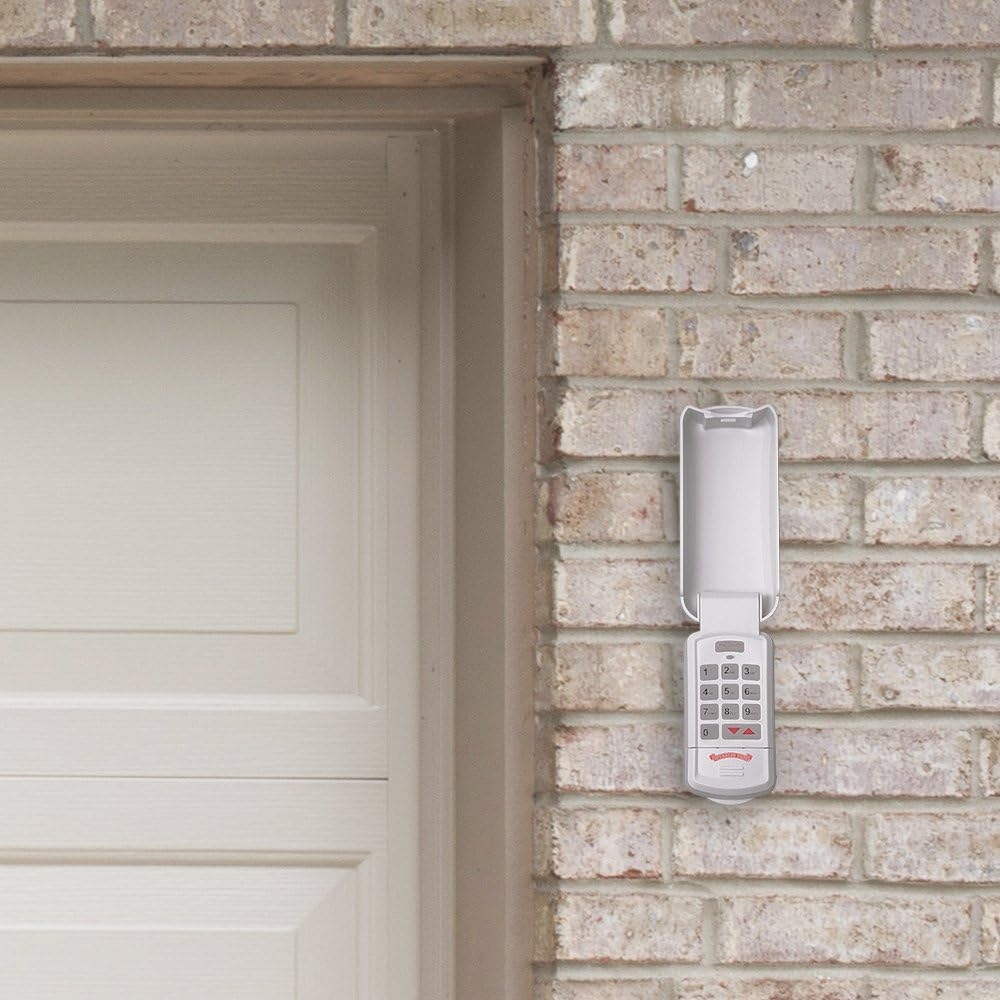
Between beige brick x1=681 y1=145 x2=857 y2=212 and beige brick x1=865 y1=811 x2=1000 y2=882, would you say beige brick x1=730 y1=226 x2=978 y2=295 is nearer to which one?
beige brick x1=681 y1=145 x2=857 y2=212

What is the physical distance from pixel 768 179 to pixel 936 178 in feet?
0.65

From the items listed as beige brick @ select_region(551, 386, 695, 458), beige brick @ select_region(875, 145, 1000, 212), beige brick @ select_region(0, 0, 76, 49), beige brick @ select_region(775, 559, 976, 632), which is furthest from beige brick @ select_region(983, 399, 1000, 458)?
beige brick @ select_region(0, 0, 76, 49)

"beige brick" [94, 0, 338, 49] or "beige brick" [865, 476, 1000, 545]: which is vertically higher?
"beige brick" [94, 0, 338, 49]

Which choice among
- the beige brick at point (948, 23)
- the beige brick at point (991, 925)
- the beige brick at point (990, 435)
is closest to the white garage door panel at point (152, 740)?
the beige brick at point (991, 925)

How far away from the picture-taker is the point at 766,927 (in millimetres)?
1303

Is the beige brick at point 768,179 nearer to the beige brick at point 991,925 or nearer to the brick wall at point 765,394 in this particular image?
the brick wall at point 765,394

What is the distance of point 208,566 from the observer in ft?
5.20

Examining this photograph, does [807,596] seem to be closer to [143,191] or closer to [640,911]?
[640,911]

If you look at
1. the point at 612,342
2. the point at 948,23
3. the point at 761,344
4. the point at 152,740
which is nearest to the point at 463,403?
the point at 612,342

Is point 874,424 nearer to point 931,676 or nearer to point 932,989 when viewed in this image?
point 931,676

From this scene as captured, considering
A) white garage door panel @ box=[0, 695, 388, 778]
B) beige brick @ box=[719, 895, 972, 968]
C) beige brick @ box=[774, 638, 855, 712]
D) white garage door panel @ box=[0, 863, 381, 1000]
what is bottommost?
white garage door panel @ box=[0, 863, 381, 1000]

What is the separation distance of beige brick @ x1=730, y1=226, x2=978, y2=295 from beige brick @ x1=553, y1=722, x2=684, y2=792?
54 cm

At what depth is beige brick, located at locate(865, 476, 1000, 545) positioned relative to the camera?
4.33ft

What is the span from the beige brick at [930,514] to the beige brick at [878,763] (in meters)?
0.22
